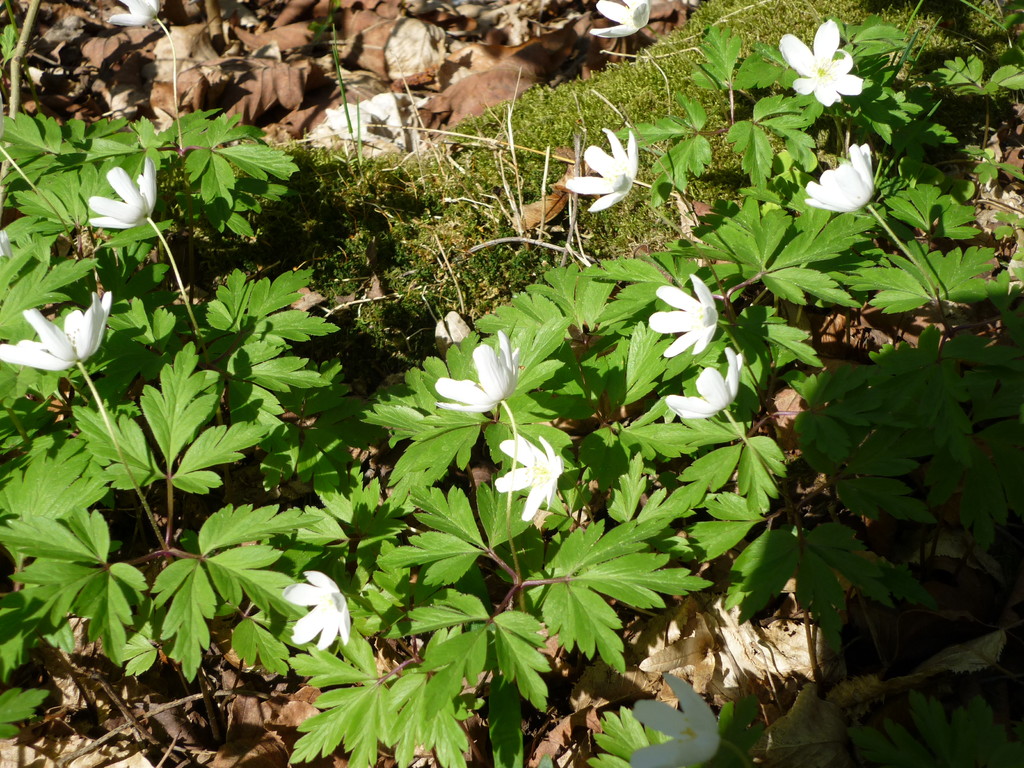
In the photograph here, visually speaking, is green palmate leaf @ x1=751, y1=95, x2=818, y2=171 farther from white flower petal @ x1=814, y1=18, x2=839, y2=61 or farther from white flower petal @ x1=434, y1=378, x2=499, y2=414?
white flower petal @ x1=434, y1=378, x2=499, y2=414

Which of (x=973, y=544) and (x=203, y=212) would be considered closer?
(x=973, y=544)

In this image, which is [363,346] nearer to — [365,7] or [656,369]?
[656,369]

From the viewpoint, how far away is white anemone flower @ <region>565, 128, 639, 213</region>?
9.11 ft

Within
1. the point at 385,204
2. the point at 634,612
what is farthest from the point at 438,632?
the point at 385,204

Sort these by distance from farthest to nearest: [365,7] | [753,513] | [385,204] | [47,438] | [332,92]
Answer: [365,7]
[332,92]
[385,204]
[47,438]
[753,513]

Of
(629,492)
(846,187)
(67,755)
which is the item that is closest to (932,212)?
(846,187)

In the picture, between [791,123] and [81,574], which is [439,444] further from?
[791,123]

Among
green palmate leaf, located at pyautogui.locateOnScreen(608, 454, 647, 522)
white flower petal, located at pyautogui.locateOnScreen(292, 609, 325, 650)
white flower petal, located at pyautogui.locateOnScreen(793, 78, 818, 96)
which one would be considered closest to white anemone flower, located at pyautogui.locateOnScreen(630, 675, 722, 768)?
green palmate leaf, located at pyautogui.locateOnScreen(608, 454, 647, 522)

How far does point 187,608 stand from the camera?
2.24m

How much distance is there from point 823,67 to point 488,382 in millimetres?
2010

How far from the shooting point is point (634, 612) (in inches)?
116

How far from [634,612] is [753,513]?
725mm

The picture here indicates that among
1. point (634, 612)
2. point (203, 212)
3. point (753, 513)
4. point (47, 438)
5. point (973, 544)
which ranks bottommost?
point (634, 612)

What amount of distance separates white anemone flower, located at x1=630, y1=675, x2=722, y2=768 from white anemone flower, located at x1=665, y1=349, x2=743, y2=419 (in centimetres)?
76
